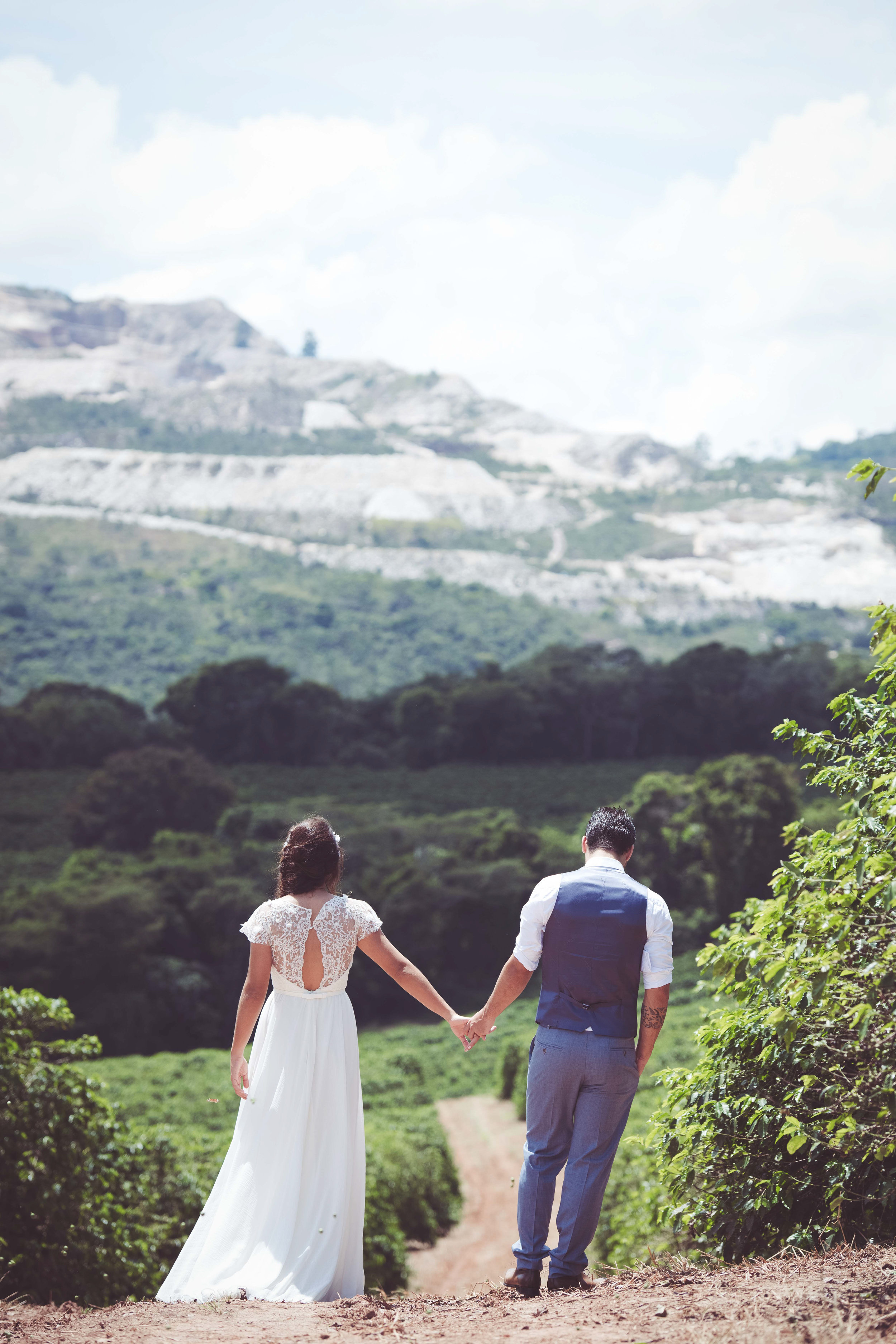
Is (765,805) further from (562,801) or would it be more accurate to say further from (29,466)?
(29,466)

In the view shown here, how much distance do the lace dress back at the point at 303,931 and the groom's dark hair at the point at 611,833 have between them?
0.81m

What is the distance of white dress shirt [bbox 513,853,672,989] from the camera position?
3.72 m

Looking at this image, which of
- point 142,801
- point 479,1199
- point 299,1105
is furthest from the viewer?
point 142,801

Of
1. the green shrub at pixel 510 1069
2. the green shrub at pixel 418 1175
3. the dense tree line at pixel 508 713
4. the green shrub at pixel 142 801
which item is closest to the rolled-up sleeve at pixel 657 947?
the green shrub at pixel 418 1175

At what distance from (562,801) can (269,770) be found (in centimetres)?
1600

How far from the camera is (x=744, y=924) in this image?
5.10 meters

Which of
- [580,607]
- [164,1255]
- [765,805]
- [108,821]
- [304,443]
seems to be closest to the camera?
[164,1255]

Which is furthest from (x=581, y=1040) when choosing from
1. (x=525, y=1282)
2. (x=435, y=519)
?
(x=435, y=519)

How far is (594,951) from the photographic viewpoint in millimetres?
3709

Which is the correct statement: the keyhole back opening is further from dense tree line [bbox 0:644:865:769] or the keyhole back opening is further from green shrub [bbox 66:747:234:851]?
dense tree line [bbox 0:644:865:769]

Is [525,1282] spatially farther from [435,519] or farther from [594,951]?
[435,519]

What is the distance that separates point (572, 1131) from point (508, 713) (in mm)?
58935

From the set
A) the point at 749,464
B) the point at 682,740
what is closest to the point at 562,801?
the point at 682,740

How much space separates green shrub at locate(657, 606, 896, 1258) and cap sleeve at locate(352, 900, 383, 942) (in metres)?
1.33
